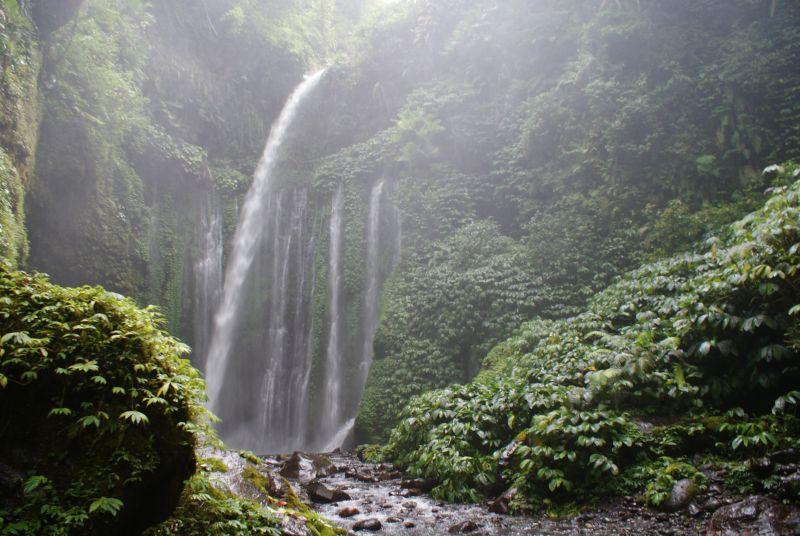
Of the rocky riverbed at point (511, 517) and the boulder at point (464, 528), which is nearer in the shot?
the rocky riverbed at point (511, 517)

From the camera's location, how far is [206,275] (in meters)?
17.1

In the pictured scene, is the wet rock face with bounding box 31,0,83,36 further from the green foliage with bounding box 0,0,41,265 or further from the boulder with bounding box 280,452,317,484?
the boulder with bounding box 280,452,317,484

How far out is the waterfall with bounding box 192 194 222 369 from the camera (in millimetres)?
16223

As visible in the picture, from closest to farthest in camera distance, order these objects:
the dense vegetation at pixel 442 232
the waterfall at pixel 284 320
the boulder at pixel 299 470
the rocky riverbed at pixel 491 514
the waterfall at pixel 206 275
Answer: the dense vegetation at pixel 442 232 < the rocky riverbed at pixel 491 514 < the boulder at pixel 299 470 < the waterfall at pixel 284 320 < the waterfall at pixel 206 275

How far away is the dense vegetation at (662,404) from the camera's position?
492 centimetres

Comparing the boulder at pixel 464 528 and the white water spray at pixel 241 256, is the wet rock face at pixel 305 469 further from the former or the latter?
the white water spray at pixel 241 256

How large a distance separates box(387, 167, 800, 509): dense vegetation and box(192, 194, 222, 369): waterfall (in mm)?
11618

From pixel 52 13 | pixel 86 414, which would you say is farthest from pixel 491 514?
pixel 52 13

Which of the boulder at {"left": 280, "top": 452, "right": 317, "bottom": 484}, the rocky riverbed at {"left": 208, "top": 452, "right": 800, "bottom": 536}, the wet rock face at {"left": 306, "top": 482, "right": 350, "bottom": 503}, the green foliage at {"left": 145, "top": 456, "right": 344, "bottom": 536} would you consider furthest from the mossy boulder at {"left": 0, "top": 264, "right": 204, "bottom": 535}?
the boulder at {"left": 280, "top": 452, "right": 317, "bottom": 484}

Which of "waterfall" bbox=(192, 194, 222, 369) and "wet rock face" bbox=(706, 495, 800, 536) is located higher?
"waterfall" bbox=(192, 194, 222, 369)

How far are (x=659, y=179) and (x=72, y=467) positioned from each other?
1337 centimetres

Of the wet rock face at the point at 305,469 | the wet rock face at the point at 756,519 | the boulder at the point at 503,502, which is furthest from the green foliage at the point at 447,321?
the wet rock face at the point at 756,519

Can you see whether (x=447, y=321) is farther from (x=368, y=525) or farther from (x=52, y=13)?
(x=52, y=13)

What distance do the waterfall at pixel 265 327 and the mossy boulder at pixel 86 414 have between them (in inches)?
485
